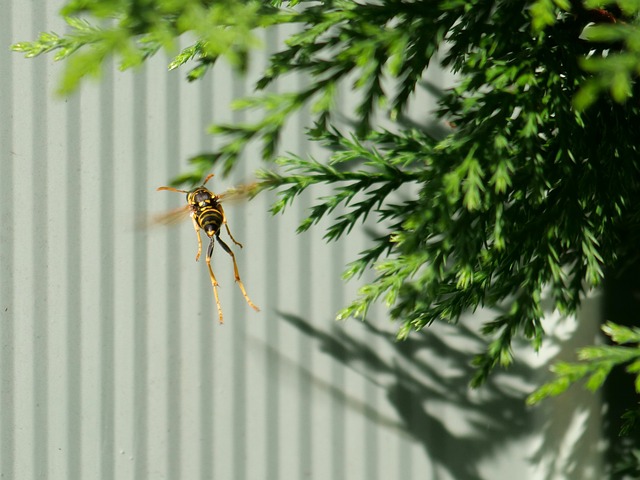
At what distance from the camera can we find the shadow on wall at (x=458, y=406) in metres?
3.11

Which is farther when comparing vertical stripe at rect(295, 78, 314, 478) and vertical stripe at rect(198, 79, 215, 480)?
vertical stripe at rect(295, 78, 314, 478)

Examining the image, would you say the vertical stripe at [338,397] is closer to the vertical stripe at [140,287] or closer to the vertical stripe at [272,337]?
the vertical stripe at [272,337]

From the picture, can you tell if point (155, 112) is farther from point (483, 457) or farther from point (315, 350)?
point (483, 457)

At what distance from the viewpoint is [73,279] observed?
2795mm

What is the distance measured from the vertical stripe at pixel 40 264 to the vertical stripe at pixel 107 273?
0.58ft

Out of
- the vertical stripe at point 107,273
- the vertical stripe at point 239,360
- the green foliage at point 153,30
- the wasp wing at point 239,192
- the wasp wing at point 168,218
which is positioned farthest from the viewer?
the vertical stripe at point 239,360

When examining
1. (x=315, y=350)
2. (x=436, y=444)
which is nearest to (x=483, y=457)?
(x=436, y=444)

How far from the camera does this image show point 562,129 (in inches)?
72.3

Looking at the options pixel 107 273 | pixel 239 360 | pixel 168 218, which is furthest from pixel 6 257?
pixel 239 360

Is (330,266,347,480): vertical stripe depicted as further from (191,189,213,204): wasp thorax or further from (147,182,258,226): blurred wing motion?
(191,189,213,204): wasp thorax

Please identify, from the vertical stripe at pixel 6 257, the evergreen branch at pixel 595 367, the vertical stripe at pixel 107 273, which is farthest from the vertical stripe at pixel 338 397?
the evergreen branch at pixel 595 367

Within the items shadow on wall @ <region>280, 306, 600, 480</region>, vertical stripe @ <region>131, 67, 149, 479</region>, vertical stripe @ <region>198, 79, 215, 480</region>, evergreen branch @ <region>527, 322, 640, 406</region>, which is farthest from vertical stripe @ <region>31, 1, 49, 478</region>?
evergreen branch @ <region>527, 322, 640, 406</region>

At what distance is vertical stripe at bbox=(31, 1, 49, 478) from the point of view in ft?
8.95

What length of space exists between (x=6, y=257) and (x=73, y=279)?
0.22 meters
